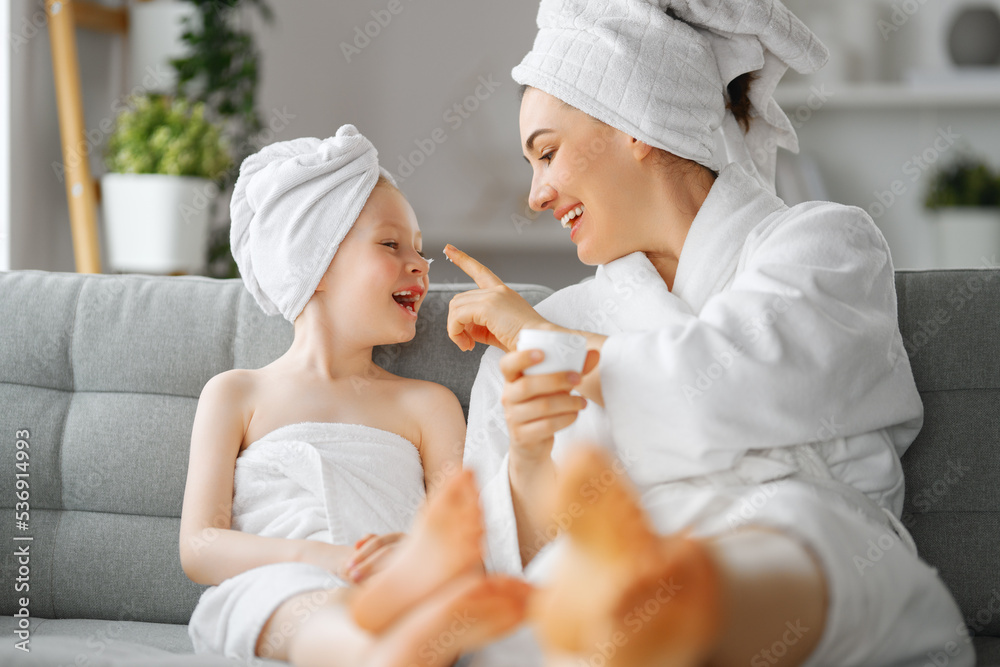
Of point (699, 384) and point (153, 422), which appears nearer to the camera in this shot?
point (699, 384)

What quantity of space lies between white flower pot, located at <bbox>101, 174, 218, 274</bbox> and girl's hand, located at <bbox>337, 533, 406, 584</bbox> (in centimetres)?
160

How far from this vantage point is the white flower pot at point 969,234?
3.11 metres

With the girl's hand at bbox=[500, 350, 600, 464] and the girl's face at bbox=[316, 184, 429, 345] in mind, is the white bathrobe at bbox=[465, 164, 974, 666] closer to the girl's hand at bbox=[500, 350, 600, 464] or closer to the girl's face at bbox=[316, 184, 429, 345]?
the girl's hand at bbox=[500, 350, 600, 464]

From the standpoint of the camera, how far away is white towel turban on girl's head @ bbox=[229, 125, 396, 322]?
1391 mm

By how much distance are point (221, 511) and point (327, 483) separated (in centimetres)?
15

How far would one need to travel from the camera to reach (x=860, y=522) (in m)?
0.93

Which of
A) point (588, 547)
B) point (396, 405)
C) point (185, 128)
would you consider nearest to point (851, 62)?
point (185, 128)

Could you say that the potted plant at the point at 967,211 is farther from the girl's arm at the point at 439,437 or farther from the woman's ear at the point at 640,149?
the girl's arm at the point at 439,437

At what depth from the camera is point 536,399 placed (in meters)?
1.00

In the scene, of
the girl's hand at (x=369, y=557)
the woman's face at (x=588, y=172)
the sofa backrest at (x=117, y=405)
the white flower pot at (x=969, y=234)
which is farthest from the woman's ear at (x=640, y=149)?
the white flower pot at (x=969, y=234)

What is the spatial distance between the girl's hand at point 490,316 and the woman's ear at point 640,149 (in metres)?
0.27

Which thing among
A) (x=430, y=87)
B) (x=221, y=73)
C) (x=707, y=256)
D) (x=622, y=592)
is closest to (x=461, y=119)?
(x=430, y=87)

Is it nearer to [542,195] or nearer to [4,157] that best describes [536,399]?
[542,195]

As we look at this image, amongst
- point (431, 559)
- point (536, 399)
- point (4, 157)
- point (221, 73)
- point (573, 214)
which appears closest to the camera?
point (431, 559)
